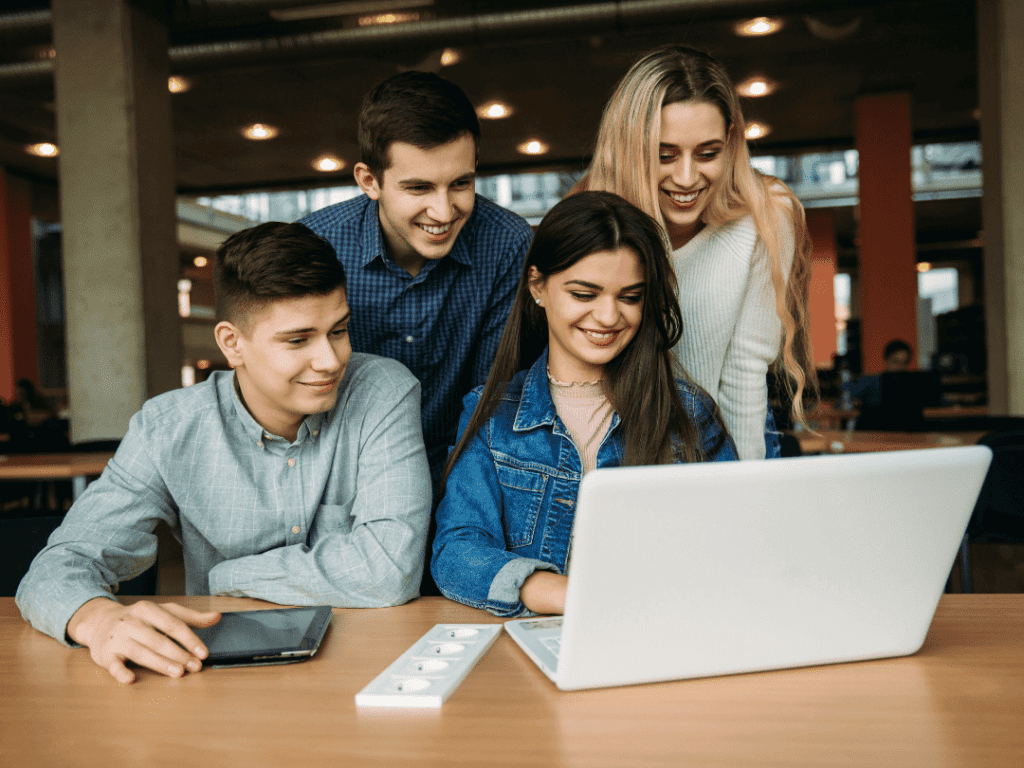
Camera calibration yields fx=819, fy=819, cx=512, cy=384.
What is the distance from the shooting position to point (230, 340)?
1.51 meters

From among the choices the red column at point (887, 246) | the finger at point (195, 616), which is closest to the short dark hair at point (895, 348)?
the red column at point (887, 246)

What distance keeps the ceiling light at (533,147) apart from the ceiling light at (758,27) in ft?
9.35

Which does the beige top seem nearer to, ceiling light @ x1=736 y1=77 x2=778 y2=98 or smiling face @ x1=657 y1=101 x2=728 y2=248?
smiling face @ x1=657 y1=101 x2=728 y2=248

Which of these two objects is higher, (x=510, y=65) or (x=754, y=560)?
(x=510, y=65)

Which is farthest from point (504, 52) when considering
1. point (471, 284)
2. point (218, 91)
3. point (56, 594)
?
point (56, 594)

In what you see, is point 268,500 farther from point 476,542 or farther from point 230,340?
point 476,542

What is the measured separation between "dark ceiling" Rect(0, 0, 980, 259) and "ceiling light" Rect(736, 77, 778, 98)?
11cm

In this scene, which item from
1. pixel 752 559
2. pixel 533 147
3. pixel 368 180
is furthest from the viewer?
pixel 533 147

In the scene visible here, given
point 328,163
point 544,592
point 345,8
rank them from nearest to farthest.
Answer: point 544,592
point 345,8
point 328,163

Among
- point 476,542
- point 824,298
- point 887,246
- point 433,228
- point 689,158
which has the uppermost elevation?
point 887,246

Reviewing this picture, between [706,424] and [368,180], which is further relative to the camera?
[368,180]

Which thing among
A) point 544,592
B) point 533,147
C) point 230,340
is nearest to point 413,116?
point 230,340

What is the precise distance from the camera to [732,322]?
Answer: 5.74 ft

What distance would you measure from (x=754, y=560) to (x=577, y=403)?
0.83 metres
